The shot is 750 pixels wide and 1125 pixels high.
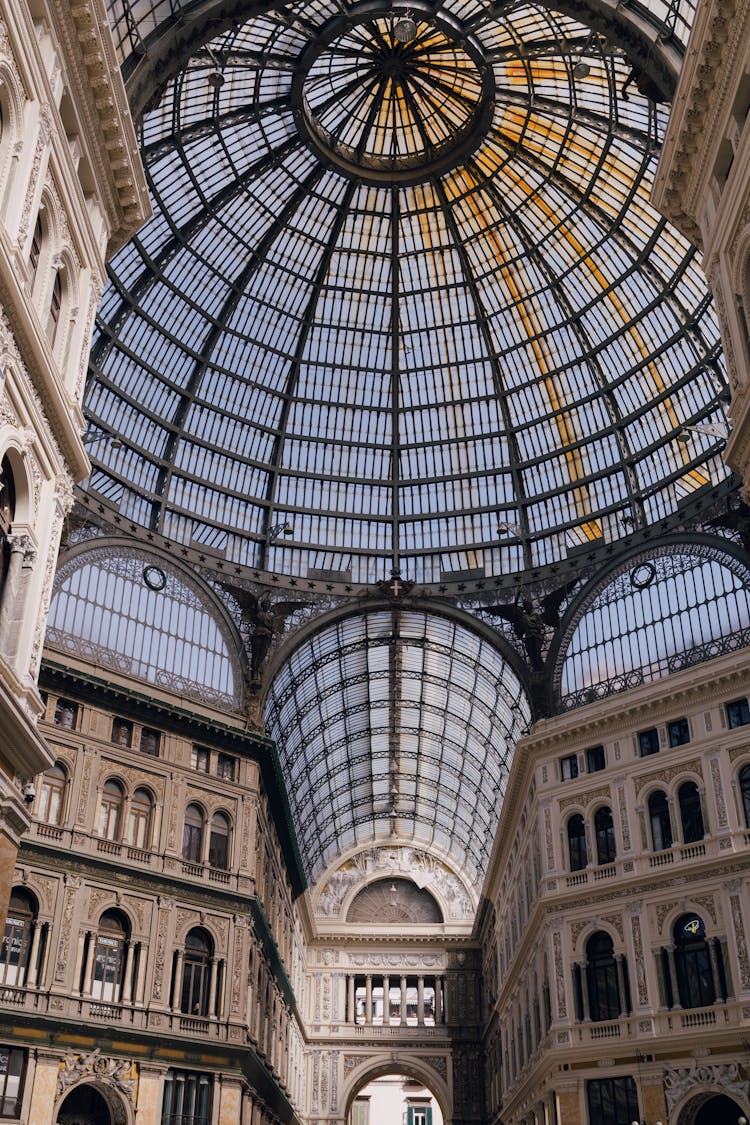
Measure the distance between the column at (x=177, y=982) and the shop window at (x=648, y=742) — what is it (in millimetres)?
20847

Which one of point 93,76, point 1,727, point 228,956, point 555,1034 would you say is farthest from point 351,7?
point 555,1034

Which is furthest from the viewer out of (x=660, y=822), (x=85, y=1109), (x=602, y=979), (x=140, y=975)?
(x=660, y=822)

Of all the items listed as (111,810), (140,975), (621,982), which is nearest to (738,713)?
(621,982)

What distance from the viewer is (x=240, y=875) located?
4878 centimetres

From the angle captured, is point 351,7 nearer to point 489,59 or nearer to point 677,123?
point 489,59

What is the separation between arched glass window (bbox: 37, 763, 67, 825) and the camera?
139 feet

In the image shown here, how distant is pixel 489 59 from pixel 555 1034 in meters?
40.7

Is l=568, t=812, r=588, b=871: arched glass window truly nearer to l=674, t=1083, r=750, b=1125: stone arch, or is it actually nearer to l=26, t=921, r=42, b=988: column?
l=674, t=1083, r=750, b=1125: stone arch

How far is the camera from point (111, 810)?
45.3 m

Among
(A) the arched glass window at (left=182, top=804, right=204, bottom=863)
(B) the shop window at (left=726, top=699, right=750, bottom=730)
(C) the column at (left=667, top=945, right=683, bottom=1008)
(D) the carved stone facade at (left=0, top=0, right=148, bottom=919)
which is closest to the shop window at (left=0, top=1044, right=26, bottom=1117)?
(A) the arched glass window at (left=182, top=804, right=204, bottom=863)

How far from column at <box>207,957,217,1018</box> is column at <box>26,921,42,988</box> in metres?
8.22

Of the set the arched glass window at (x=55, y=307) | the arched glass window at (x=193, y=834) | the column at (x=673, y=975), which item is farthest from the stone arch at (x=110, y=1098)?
the arched glass window at (x=55, y=307)

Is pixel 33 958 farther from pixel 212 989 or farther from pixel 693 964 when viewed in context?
pixel 693 964

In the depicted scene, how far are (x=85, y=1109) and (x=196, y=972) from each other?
22.4 ft
